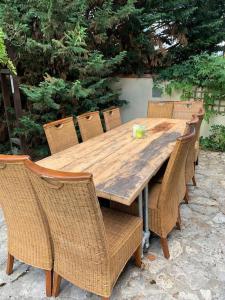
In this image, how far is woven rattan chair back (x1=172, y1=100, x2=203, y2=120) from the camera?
12.8 feet

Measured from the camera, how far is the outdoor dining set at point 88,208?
1.31 metres

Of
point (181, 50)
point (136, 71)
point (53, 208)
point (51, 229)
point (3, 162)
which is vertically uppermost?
point (181, 50)

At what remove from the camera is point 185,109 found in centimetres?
396

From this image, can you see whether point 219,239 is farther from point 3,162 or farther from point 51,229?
point 3,162

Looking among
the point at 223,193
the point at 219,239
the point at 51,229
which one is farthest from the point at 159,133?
the point at 51,229

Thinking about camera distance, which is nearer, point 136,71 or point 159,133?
point 159,133

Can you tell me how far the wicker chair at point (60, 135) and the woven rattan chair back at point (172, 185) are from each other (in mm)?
1141

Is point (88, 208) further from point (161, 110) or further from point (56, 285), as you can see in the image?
point (161, 110)

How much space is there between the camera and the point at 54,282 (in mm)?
1702

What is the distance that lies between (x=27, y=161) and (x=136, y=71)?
171 inches

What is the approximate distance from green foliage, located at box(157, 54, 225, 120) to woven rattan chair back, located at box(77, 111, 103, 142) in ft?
7.21

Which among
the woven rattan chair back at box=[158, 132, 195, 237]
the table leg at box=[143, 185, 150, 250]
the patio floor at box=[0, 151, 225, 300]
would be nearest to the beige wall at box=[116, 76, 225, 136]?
the patio floor at box=[0, 151, 225, 300]

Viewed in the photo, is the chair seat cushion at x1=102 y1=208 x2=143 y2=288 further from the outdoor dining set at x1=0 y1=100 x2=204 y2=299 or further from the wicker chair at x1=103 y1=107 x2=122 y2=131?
the wicker chair at x1=103 y1=107 x2=122 y2=131

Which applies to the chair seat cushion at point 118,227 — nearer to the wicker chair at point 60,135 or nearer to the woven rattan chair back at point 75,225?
the woven rattan chair back at point 75,225
